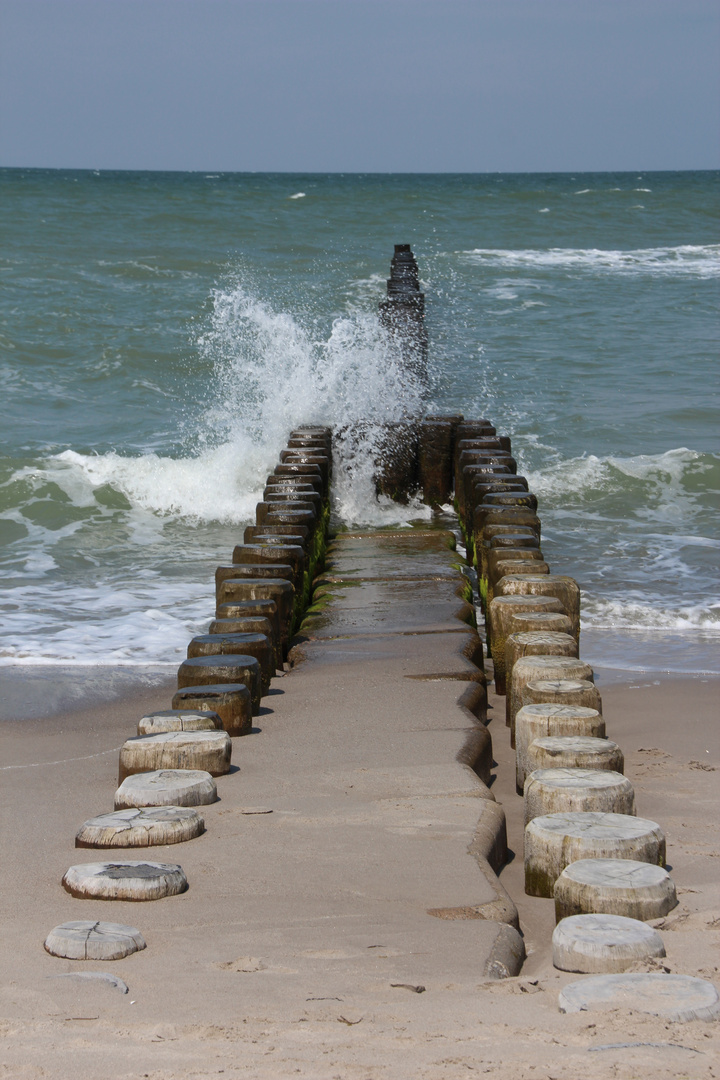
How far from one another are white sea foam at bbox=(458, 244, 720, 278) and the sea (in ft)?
0.70

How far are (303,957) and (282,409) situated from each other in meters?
8.24

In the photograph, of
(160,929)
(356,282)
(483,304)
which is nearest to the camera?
(160,929)

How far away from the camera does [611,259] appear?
98.6ft

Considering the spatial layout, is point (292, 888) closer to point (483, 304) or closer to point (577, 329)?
point (577, 329)

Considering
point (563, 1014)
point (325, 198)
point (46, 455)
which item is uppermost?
point (325, 198)

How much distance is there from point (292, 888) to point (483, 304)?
20304 mm

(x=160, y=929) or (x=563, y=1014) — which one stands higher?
(x=563, y=1014)

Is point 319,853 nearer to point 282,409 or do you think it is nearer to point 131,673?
point 131,673

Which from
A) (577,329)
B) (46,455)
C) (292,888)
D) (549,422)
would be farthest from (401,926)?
(577,329)

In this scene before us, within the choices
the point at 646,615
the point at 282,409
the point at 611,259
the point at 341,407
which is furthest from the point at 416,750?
the point at 611,259

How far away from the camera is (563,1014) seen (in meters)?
2.37

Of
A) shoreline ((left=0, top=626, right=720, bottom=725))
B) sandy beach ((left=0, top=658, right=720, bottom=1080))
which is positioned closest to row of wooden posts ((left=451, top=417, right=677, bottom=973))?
sandy beach ((left=0, top=658, right=720, bottom=1080))

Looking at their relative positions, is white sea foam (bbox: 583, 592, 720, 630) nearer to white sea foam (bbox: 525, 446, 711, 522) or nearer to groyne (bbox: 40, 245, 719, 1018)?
groyne (bbox: 40, 245, 719, 1018)

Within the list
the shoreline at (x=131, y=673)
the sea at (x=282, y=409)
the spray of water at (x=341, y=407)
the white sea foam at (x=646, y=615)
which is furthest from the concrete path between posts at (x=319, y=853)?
the spray of water at (x=341, y=407)
